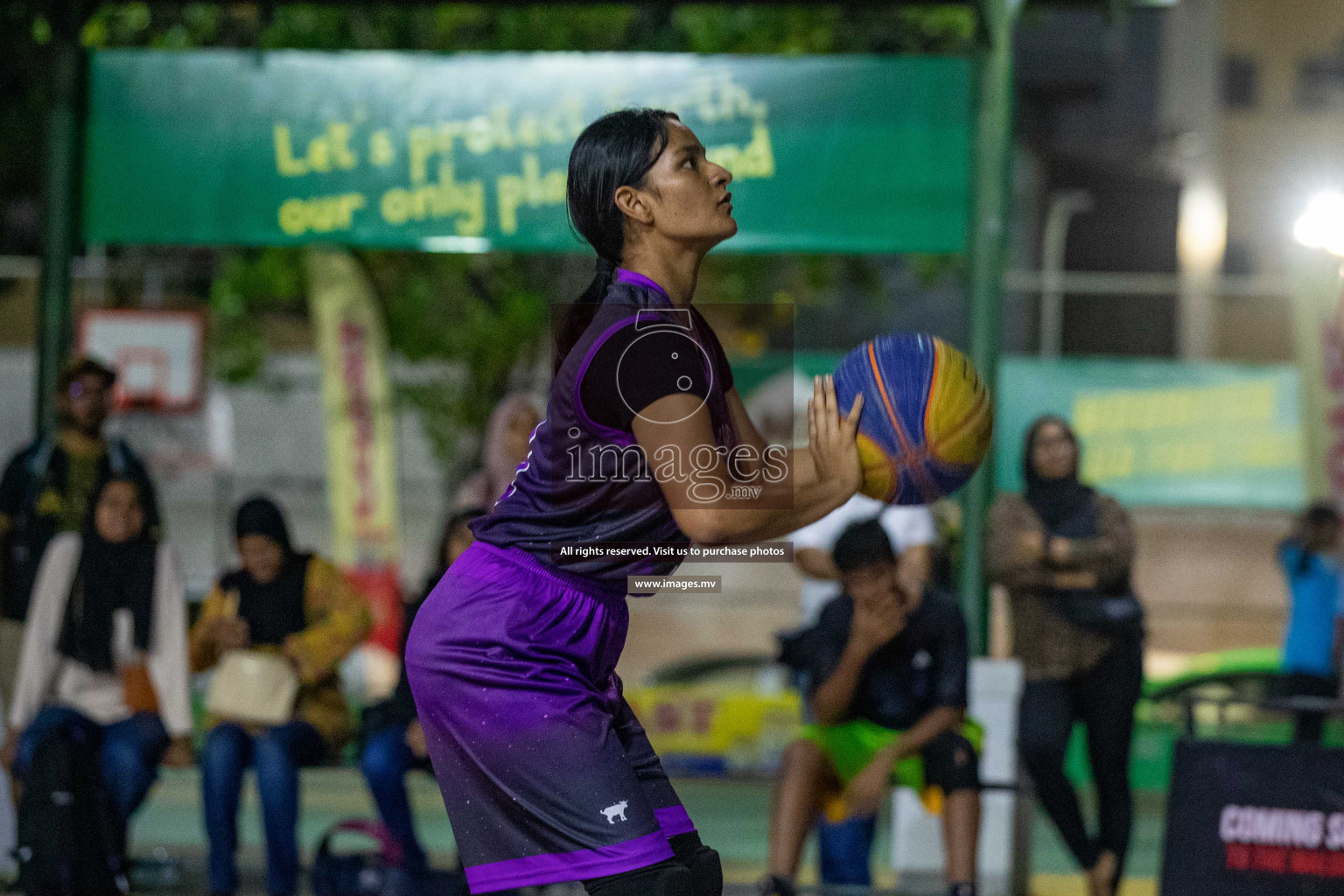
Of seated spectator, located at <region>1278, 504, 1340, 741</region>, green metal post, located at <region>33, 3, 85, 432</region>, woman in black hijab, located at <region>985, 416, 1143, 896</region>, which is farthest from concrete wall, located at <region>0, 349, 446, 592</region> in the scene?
woman in black hijab, located at <region>985, 416, 1143, 896</region>

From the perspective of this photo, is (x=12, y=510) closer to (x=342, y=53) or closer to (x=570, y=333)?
(x=342, y=53)

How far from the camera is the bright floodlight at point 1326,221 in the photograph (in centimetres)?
770

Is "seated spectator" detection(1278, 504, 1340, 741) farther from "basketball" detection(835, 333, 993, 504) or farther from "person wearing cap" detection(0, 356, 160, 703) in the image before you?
"basketball" detection(835, 333, 993, 504)

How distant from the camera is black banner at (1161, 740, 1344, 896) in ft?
16.5

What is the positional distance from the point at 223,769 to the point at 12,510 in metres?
1.56

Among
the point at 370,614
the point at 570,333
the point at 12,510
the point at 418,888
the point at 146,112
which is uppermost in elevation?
the point at 146,112

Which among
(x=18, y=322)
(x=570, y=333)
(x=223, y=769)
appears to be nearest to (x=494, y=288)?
(x=18, y=322)

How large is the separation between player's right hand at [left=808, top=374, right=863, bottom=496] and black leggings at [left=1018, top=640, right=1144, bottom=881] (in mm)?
3670

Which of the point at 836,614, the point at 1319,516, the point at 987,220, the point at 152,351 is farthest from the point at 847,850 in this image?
the point at 152,351

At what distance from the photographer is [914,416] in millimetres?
2859

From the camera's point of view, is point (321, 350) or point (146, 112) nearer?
point (146, 112)

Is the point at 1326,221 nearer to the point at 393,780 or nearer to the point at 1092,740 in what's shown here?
the point at 1092,740

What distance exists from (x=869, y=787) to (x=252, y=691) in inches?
95.7

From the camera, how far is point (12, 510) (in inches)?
265
